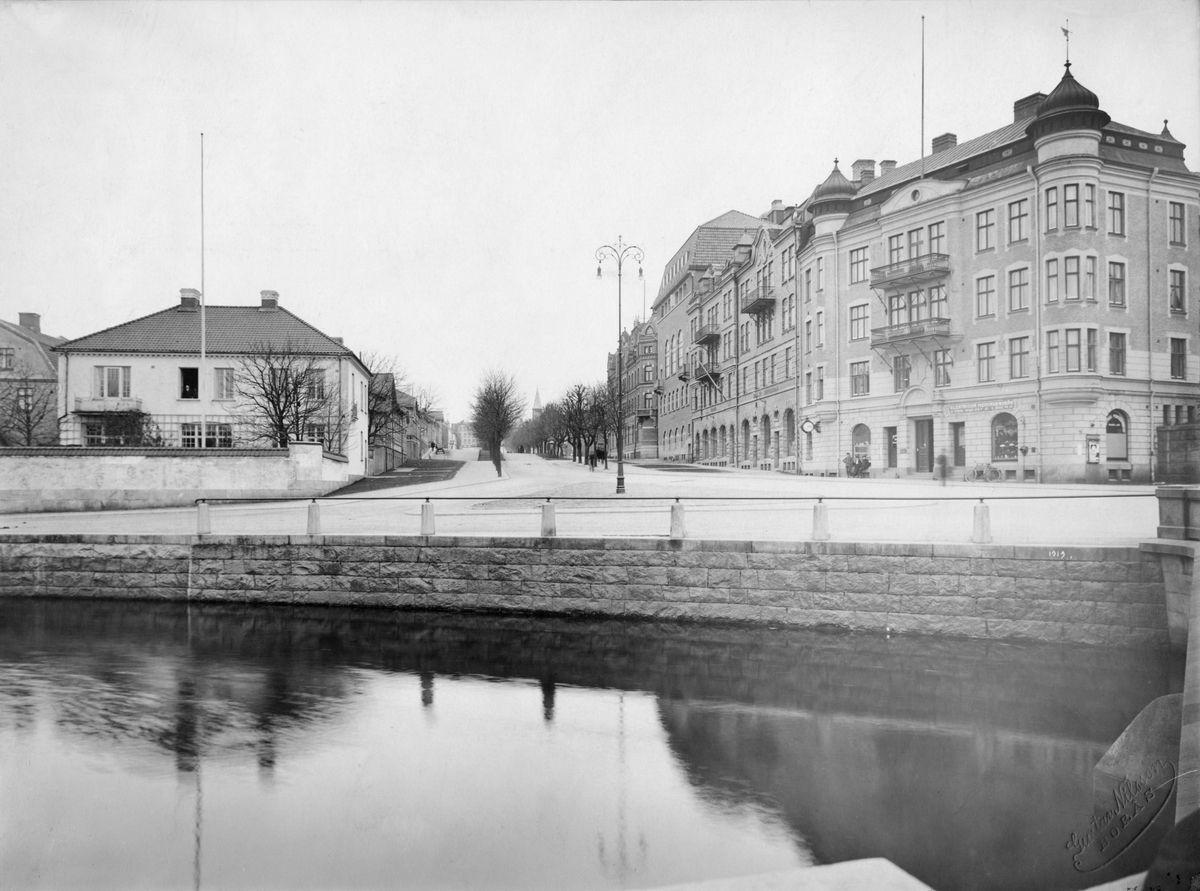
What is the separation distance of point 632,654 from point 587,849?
17.4ft

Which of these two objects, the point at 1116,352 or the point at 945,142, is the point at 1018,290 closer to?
the point at 1116,352

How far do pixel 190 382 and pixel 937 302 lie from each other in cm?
3145

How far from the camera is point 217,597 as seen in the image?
45.6 feet

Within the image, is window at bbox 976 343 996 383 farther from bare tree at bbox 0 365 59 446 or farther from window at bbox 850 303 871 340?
bare tree at bbox 0 365 59 446

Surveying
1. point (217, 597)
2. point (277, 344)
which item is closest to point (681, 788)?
point (217, 597)

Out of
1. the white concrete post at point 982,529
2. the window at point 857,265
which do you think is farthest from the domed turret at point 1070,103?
the window at point 857,265

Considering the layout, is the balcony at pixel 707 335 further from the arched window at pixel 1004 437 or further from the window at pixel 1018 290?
the arched window at pixel 1004 437

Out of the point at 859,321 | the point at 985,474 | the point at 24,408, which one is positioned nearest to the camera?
the point at 24,408


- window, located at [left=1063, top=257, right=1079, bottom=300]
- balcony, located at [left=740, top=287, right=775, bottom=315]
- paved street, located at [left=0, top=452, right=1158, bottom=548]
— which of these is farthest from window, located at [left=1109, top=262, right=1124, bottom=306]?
balcony, located at [left=740, top=287, right=775, bottom=315]

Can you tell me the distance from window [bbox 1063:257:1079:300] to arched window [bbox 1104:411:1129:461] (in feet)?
12.8

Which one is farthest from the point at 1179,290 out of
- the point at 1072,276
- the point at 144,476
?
the point at 144,476

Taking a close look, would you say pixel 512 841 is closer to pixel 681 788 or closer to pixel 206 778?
pixel 681 788

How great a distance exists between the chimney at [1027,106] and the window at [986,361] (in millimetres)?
16791

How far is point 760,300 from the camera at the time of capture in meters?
45.4
